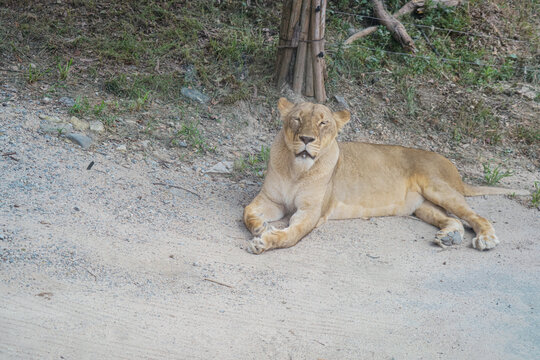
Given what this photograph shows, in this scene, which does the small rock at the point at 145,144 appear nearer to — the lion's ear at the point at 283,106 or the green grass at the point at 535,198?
the lion's ear at the point at 283,106

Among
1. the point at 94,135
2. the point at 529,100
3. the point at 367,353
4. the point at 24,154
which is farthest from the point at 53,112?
the point at 529,100

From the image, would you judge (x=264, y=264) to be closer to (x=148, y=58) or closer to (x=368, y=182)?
(x=368, y=182)

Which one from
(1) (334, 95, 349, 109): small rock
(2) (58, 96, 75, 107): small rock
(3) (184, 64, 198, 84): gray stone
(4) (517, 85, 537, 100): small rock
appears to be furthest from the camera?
(4) (517, 85, 537, 100): small rock

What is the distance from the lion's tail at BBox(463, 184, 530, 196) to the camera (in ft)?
18.7

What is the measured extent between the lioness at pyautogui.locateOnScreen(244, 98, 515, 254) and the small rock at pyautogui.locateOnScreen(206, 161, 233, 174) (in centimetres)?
93

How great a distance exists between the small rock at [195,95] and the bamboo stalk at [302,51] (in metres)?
0.97

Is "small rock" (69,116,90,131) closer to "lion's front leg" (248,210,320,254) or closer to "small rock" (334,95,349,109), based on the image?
"lion's front leg" (248,210,320,254)

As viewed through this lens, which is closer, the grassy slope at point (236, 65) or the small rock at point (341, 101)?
the grassy slope at point (236, 65)

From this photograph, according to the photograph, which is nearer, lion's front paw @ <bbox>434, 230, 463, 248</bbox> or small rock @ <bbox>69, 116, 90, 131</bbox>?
lion's front paw @ <bbox>434, 230, 463, 248</bbox>

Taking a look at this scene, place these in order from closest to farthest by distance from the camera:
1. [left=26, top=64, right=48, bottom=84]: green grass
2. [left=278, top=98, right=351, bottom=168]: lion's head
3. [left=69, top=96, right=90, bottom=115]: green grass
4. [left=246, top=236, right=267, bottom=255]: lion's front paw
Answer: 1. [left=246, top=236, right=267, bottom=255]: lion's front paw
2. [left=278, top=98, right=351, bottom=168]: lion's head
3. [left=69, top=96, right=90, bottom=115]: green grass
4. [left=26, top=64, right=48, bottom=84]: green grass

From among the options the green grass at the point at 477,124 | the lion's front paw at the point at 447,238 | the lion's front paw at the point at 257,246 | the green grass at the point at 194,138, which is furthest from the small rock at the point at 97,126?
the green grass at the point at 477,124

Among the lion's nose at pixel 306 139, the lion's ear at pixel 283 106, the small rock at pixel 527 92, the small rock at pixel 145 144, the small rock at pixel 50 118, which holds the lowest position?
the small rock at pixel 145 144

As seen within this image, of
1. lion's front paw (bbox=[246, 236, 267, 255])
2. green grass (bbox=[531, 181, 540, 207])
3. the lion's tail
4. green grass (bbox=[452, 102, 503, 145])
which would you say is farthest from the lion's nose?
green grass (bbox=[452, 102, 503, 145])

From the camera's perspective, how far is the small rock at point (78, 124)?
5727mm
